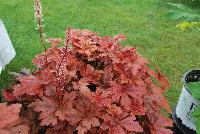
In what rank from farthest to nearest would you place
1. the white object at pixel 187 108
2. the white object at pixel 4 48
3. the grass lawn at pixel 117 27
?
1. the grass lawn at pixel 117 27
2. the white object at pixel 4 48
3. the white object at pixel 187 108

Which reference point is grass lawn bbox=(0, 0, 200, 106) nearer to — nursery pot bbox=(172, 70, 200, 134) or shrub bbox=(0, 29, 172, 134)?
nursery pot bbox=(172, 70, 200, 134)

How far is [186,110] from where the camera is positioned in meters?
3.02

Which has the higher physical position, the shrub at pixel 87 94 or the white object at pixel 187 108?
the shrub at pixel 87 94

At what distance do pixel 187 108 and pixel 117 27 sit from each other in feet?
8.12

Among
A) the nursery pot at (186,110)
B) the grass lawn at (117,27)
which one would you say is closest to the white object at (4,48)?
the grass lawn at (117,27)

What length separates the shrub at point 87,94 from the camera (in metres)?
1.93

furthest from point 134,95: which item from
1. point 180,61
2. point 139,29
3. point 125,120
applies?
point 139,29

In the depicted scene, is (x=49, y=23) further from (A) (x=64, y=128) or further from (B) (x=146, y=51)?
(A) (x=64, y=128)

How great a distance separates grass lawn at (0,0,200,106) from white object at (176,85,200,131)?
0.81 meters

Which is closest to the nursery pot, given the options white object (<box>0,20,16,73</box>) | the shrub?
the shrub

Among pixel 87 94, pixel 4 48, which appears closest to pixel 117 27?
pixel 4 48

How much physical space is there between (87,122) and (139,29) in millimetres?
3505

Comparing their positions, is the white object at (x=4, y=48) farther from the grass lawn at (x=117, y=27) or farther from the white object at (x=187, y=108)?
the white object at (x=187, y=108)

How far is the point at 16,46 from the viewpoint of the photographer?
4574 mm
